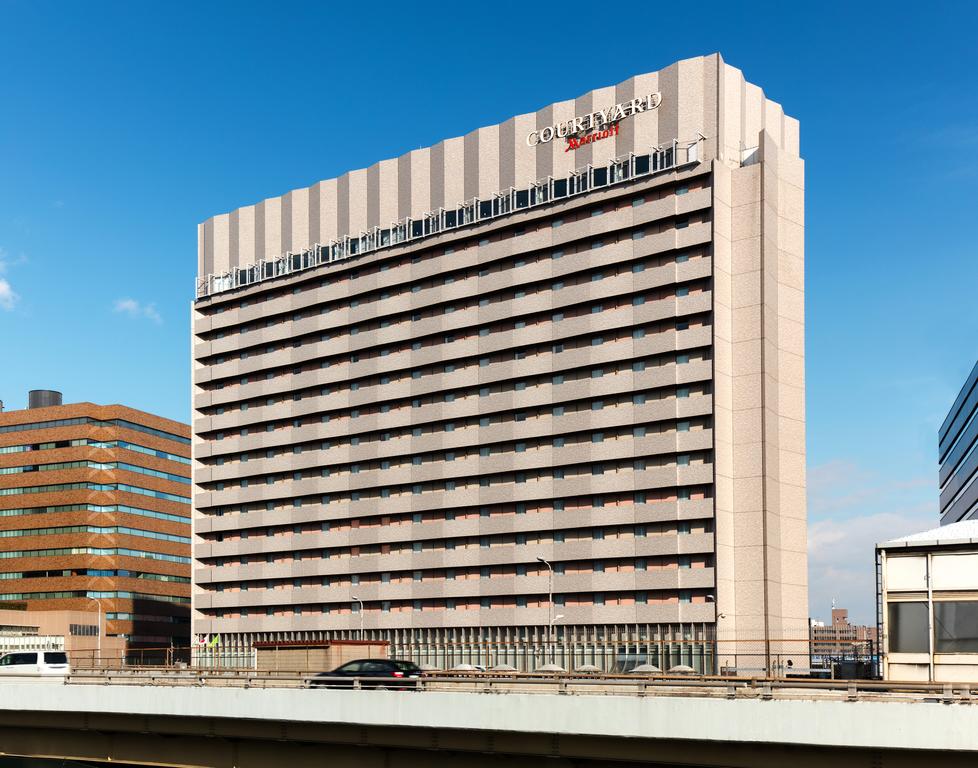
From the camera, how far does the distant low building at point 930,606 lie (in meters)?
34.2

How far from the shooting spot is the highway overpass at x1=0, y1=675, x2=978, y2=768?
27.5m

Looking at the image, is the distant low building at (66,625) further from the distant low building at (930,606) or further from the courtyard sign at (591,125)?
the distant low building at (930,606)

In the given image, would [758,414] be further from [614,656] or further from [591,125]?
[591,125]

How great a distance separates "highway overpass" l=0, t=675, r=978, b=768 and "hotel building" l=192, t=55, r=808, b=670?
3762 centimetres

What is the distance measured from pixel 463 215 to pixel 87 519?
224ft

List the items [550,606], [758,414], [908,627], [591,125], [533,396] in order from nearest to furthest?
[908,627], [550,606], [758,414], [591,125], [533,396]

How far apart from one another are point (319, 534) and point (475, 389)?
79.0ft

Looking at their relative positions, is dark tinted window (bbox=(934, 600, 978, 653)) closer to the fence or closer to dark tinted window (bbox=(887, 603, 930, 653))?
dark tinted window (bbox=(887, 603, 930, 653))

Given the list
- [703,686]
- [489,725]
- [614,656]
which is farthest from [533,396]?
[703,686]

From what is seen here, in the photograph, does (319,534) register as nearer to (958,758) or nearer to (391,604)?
(391,604)

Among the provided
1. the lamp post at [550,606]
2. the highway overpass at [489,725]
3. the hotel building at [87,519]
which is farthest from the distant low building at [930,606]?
the hotel building at [87,519]

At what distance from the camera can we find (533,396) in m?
102

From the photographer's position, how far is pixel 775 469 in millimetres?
91688

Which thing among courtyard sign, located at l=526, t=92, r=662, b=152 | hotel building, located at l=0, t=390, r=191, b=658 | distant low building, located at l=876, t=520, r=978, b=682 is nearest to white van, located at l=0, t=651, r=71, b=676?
distant low building, located at l=876, t=520, r=978, b=682
